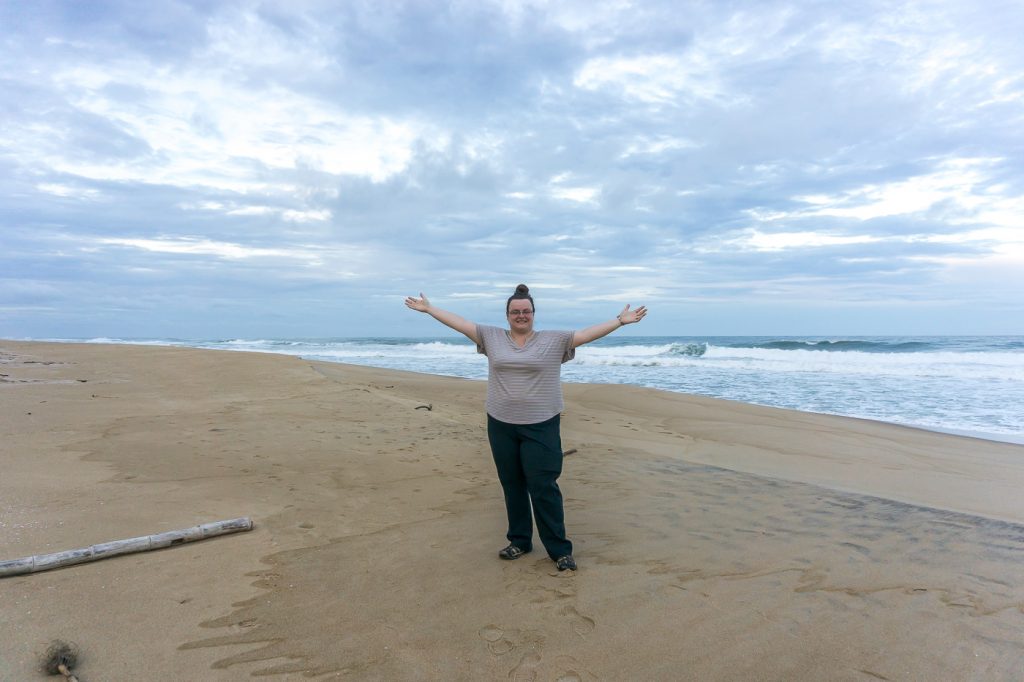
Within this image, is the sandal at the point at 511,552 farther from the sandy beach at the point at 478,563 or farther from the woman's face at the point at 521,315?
the woman's face at the point at 521,315

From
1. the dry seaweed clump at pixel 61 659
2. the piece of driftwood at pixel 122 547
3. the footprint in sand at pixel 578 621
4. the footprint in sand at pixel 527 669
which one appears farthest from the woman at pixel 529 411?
the dry seaweed clump at pixel 61 659

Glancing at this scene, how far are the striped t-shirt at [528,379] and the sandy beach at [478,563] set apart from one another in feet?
3.75

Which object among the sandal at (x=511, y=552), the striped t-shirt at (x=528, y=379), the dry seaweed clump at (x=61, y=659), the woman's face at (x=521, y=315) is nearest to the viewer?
the dry seaweed clump at (x=61, y=659)

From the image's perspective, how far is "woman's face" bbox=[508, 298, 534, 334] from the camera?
168 inches

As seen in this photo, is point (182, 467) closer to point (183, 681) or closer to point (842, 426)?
point (183, 681)

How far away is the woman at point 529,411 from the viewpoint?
416 centimetres

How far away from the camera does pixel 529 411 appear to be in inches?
163

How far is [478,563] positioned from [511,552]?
0.26 m

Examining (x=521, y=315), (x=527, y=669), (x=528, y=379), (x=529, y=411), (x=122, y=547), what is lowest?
(x=527, y=669)

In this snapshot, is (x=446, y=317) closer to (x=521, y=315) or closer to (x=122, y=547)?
(x=521, y=315)

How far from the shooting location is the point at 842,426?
11711 millimetres

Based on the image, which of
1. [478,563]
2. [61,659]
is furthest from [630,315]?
[61,659]

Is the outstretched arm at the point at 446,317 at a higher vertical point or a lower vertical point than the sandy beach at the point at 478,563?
higher

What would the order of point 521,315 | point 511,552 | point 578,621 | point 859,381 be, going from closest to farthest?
point 578,621 → point 521,315 → point 511,552 → point 859,381
